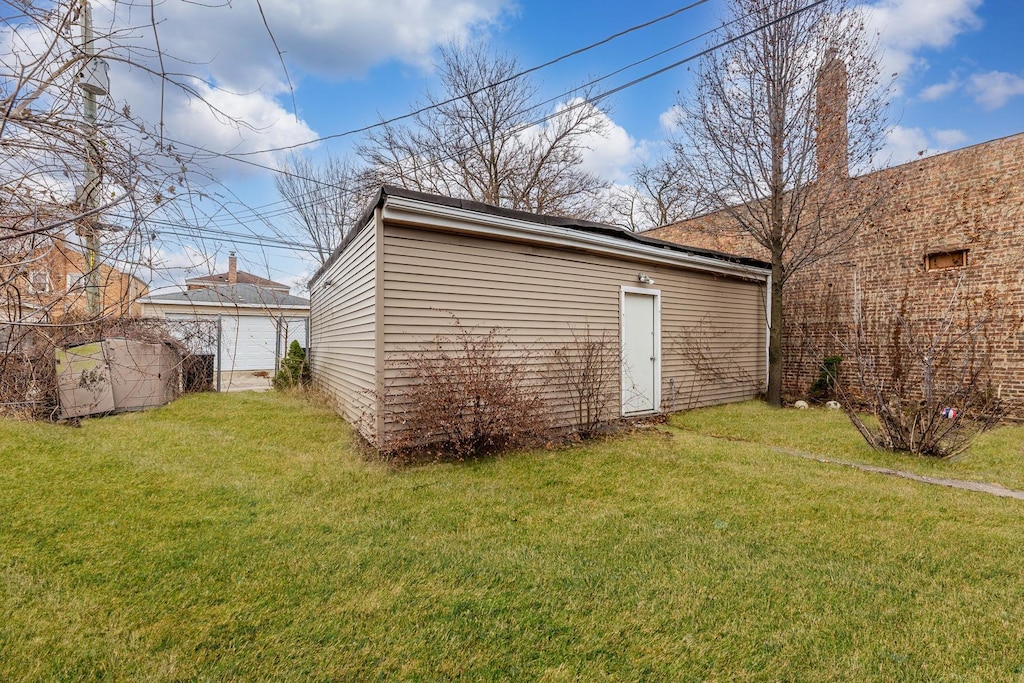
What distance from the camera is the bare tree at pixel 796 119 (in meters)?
7.85

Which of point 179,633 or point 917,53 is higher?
point 917,53

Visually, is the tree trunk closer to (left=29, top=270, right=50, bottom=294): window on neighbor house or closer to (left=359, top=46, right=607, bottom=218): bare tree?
(left=359, top=46, right=607, bottom=218): bare tree

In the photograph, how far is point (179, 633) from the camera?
6.86ft

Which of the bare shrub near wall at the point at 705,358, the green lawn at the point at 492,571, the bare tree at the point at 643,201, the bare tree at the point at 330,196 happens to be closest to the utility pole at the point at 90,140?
the green lawn at the point at 492,571

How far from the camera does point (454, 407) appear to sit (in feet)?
16.0

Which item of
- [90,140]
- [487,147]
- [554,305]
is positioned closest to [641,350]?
[554,305]

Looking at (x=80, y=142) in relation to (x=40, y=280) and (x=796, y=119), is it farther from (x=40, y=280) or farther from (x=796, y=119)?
(x=796, y=119)

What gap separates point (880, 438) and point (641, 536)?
4.01 meters

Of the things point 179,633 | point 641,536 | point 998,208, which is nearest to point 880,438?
point 641,536

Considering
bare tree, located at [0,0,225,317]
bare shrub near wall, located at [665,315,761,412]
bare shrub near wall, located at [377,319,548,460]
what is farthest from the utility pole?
bare shrub near wall, located at [665,315,761,412]

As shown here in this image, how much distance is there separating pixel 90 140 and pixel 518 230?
14.5 ft

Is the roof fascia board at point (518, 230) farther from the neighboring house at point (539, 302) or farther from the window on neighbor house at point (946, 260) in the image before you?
the window on neighbor house at point (946, 260)

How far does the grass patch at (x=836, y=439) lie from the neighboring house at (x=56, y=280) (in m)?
6.34

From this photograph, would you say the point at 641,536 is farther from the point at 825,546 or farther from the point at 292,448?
the point at 292,448
